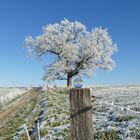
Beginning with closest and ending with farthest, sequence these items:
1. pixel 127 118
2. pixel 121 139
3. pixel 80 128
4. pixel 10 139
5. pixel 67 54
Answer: pixel 80 128 → pixel 121 139 → pixel 127 118 → pixel 10 139 → pixel 67 54

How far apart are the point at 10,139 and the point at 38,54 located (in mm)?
63132

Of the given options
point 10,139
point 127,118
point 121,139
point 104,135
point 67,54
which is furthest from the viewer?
point 67,54

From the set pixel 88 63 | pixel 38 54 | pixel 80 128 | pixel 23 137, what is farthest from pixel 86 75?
pixel 80 128

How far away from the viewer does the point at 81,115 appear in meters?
6.67

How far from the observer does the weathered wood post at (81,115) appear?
6.57 metres

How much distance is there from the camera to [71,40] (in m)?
83.8

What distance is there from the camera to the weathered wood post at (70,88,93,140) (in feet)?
21.6

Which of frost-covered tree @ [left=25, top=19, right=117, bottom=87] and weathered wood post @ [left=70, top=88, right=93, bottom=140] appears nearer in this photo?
weathered wood post @ [left=70, top=88, right=93, bottom=140]

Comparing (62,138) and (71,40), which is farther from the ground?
(71,40)

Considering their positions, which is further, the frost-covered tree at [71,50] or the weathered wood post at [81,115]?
the frost-covered tree at [71,50]

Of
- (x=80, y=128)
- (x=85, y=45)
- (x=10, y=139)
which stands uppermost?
(x=85, y=45)

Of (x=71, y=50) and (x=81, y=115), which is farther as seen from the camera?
(x=71, y=50)

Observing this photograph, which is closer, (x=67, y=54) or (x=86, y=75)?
(x=67, y=54)

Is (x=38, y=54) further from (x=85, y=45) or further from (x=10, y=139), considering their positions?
(x=10, y=139)
